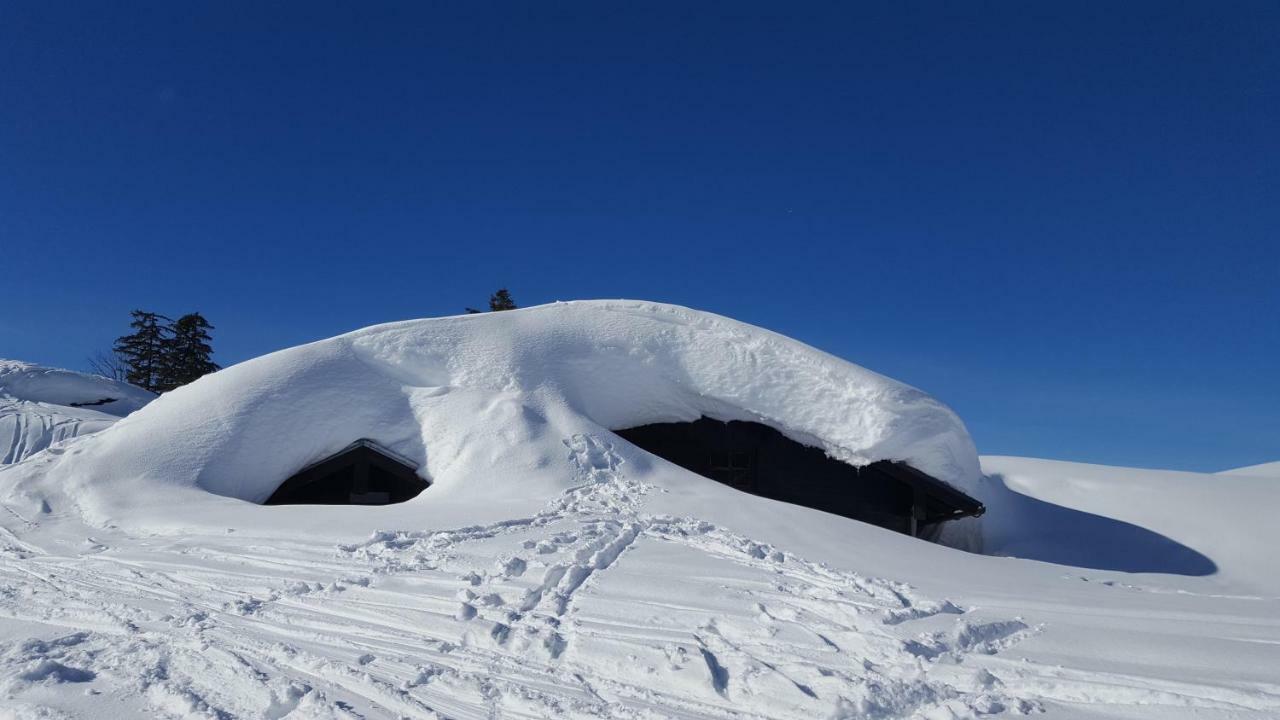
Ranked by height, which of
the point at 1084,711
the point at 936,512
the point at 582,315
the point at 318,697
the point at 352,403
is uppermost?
the point at 582,315

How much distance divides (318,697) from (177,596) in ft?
8.40

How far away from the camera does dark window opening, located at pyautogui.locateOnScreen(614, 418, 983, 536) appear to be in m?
13.0

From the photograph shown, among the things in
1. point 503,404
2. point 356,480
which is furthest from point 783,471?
point 356,480

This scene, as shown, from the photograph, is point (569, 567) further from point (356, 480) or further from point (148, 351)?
point (148, 351)

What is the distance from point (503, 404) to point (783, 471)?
515 centimetres

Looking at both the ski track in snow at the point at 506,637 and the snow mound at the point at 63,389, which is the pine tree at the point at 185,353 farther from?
the ski track in snow at the point at 506,637

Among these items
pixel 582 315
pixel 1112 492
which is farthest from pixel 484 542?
pixel 1112 492

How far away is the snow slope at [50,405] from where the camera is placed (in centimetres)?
1491

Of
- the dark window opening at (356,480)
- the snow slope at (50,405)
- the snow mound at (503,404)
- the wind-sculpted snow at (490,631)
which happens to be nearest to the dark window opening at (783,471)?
the snow mound at (503,404)

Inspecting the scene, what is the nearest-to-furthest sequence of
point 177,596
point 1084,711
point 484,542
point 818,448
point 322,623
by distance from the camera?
1. point 1084,711
2. point 322,623
3. point 177,596
4. point 484,542
5. point 818,448

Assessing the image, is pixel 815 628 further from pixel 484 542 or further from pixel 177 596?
pixel 177 596

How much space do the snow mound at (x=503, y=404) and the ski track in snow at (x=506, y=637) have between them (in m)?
3.10

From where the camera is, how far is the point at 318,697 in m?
3.67

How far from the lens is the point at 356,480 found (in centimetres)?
1136
